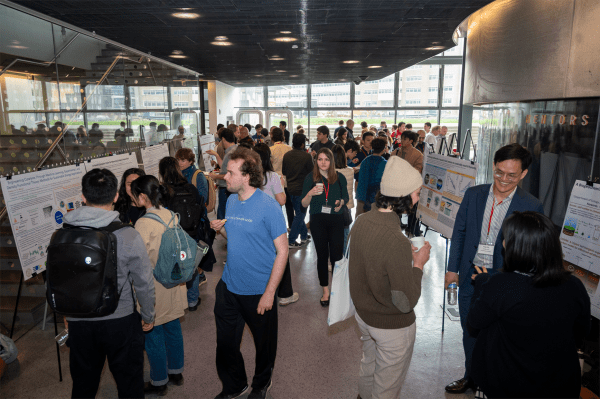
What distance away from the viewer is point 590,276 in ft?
8.13

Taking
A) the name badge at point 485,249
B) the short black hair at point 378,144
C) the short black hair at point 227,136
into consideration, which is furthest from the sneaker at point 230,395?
the short black hair at point 227,136

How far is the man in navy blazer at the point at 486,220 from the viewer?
8.45 feet

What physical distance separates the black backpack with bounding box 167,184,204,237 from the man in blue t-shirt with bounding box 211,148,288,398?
3.34 ft

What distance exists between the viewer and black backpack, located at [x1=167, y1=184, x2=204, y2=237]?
143 inches

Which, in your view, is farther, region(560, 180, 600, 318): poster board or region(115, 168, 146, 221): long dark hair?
region(115, 168, 146, 221): long dark hair

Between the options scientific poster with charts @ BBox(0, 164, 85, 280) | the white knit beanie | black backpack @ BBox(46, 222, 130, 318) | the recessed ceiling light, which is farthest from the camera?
the recessed ceiling light

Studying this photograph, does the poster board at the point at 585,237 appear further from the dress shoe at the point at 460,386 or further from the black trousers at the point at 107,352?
the black trousers at the point at 107,352

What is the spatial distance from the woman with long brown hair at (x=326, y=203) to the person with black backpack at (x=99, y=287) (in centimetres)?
198

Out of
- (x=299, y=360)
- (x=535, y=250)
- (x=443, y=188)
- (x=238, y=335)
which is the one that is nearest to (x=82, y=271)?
(x=238, y=335)

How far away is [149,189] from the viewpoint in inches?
107

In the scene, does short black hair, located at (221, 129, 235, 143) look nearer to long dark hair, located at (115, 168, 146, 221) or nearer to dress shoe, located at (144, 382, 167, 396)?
long dark hair, located at (115, 168, 146, 221)

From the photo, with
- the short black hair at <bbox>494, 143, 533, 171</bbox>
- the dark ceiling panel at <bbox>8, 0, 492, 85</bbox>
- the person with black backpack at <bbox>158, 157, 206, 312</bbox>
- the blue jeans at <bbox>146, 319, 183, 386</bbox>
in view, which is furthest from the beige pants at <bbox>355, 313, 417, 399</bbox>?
the dark ceiling panel at <bbox>8, 0, 492, 85</bbox>

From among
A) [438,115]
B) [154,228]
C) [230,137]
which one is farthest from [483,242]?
[438,115]

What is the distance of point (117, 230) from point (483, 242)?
2334 mm
